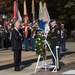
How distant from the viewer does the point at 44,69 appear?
42.4 ft

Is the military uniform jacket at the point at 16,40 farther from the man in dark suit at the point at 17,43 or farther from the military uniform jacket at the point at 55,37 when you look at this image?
the military uniform jacket at the point at 55,37

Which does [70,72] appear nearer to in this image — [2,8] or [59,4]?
[59,4]

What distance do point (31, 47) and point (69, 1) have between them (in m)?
18.8

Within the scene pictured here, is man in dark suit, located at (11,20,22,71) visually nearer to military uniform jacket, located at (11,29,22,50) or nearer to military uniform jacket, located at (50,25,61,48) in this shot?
military uniform jacket, located at (11,29,22,50)

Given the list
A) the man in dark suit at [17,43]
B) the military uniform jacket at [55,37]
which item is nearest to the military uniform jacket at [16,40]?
the man in dark suit at [17,43]

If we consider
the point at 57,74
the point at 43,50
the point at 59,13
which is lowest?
the point at 57,74

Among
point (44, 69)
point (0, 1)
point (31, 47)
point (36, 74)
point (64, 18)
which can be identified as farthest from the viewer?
point (0, 1)

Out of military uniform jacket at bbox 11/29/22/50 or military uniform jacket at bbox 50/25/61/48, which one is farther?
military uniform jacket at bbox 50/25/61/48

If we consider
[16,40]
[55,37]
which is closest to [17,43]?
[16,40]

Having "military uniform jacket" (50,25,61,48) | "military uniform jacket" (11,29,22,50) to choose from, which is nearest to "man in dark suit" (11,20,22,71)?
"military uniform jacket" (11,29,22,50)

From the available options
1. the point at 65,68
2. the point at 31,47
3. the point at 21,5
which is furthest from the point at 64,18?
the point at 65,68

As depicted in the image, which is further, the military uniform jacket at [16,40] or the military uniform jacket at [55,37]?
the military uniform jacket at [55,37]

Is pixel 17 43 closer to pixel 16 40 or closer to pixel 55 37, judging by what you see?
pixel 16 40

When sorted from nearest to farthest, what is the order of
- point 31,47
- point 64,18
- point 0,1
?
point 31,47 < point 64,18 < point 0,1
